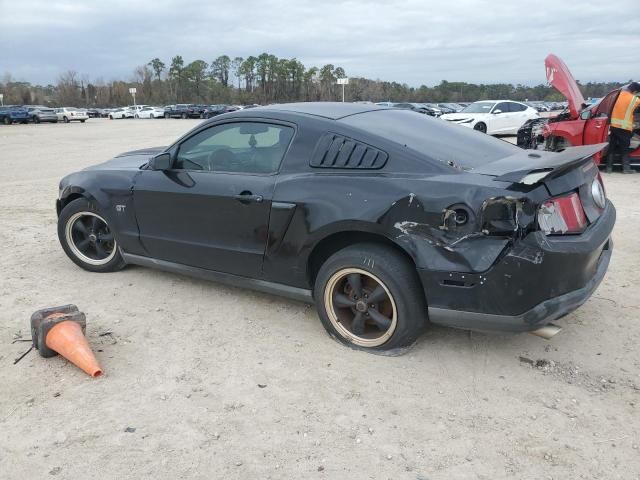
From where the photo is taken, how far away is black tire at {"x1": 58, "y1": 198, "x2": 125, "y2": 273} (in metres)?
4.91

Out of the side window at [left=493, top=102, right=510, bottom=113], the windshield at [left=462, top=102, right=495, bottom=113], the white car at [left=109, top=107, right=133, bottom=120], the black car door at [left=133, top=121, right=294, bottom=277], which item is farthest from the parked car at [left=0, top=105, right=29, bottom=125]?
the black car door at [left=133, top=121, right=294, bottom=277]

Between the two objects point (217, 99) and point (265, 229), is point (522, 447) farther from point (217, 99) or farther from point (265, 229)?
point (217, 99)

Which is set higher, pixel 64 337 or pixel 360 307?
pixel 360 307

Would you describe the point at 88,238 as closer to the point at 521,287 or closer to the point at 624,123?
the point at 521,287

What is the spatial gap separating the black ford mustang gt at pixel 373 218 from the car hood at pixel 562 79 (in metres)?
6.88

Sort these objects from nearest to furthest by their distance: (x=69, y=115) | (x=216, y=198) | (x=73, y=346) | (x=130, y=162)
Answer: (x=73, y=346), (x=216, y=198), (x=130, y=162), (x=69, y=115)

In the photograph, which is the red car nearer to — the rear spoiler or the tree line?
the rear spoiler

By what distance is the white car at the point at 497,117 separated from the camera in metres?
21.0

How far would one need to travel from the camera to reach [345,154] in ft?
11.3

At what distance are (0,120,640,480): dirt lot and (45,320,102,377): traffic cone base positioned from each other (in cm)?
8

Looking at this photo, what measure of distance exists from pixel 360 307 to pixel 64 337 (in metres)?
1.87

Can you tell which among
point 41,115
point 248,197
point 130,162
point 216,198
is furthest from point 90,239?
point 41,115

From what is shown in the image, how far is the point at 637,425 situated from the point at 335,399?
1.52 metres

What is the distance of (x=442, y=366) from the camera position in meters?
3.31
